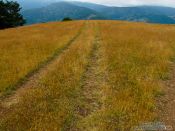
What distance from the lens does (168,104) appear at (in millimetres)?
14055

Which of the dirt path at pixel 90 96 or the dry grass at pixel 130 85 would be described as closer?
the dirt path at pixel 90 96

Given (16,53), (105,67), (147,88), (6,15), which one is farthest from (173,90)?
(6,15)

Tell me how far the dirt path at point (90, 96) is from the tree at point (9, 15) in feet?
255

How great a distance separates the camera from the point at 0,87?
15945 mm

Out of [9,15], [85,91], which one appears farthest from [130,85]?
[9,15]

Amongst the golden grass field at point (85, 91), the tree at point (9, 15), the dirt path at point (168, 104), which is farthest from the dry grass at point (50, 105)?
the tree at point (9, 15)

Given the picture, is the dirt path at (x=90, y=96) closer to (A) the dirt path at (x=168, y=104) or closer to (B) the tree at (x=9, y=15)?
(A) the dirt path at (x=168, y=104)

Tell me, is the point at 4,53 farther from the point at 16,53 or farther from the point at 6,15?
the point at 6,15

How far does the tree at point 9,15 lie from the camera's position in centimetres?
9531

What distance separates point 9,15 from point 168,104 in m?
89.6

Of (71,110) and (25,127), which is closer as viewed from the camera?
(25,127)

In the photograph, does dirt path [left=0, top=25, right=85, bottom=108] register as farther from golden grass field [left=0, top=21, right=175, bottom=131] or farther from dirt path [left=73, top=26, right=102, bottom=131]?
dirt path [left=73, top=26, right=102, bottom=131]

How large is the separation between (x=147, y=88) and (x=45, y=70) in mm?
Answer: 7261

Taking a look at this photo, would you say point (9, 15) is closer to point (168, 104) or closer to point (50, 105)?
point (50, 105)
